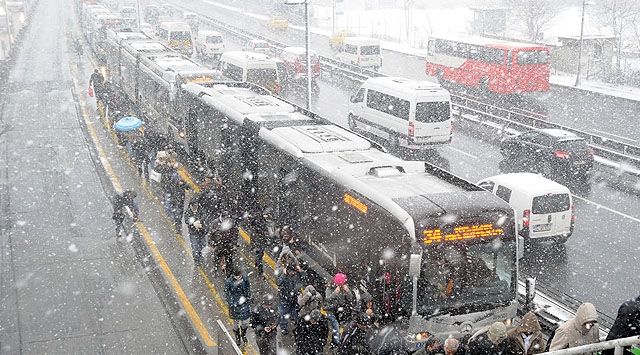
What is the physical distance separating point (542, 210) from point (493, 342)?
7962 millimetres

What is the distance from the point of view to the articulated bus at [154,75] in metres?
23.3

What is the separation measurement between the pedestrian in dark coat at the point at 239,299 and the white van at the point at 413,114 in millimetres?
14612

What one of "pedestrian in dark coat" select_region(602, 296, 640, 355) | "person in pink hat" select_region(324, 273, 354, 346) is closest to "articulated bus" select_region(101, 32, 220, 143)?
"person in pink hat" select_region(324, 273, 354, 346)

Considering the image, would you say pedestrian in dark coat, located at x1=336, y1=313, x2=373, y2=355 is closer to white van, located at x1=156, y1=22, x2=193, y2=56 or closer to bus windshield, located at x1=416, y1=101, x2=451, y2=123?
bus windshield, located at x1=416, y1=101, x2=451, y2=123

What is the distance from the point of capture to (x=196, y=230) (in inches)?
551

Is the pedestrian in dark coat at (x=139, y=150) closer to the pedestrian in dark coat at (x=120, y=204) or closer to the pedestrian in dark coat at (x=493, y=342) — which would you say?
the pedestrian in dark coat at (x=120, y=204)

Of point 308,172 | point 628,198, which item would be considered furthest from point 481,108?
point 308,172

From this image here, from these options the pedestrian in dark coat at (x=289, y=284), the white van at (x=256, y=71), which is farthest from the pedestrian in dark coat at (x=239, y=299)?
the white van at (x=256, y=71)

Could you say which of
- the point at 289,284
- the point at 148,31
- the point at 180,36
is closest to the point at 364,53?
the point at 180,36

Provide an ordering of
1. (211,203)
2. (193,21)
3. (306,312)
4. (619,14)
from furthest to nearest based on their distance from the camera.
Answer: (193,21) → (619,14) → (211,203) → (306,312)

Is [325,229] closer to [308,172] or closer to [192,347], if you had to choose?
[308,172]

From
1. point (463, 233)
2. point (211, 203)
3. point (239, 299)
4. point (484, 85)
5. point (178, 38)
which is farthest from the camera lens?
point (178, 38)

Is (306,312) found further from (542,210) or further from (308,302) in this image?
(542,210)

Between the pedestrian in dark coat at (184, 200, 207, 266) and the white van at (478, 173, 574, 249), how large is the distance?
6292mm
